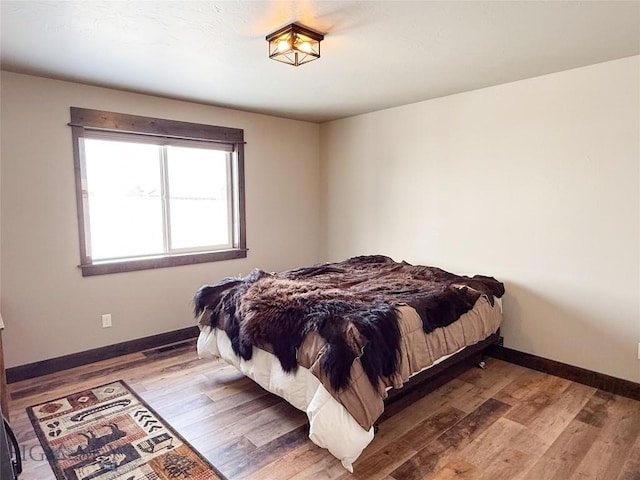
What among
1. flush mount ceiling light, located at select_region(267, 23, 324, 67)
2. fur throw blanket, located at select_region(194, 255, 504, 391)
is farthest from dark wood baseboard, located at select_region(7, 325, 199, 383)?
flush mount ceiling light, located at select_region(267, 23, 324, 67)

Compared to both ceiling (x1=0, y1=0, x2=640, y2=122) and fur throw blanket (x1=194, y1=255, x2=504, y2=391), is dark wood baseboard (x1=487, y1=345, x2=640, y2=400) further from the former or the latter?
ceiling (x1=0, y1=0, x2=640, y2=122)

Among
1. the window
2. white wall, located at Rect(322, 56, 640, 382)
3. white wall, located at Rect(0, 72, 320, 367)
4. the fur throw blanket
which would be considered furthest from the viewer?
the window

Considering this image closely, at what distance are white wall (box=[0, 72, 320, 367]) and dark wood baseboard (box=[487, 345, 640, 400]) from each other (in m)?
2.82

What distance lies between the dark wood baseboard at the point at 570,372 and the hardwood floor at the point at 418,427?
59mm

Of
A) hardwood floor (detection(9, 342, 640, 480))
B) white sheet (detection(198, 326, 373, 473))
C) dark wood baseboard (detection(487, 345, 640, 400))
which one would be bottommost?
hardwood floor (detection(9, 342, 640, 480))

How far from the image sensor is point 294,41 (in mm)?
2184

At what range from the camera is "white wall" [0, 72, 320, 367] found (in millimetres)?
2928

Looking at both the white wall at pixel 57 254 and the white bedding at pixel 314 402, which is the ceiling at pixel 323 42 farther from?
the white bedding at pixel 314 402

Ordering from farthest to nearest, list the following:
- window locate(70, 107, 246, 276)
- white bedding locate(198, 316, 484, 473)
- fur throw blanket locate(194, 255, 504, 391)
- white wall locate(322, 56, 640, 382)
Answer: window locate(70, 107, 246, 276)
white wall locate(322, 56, 640, 382)
fur throw blanket locate(194, 255, 504, 391)
white bedding locate(198, 316, 484, 473)

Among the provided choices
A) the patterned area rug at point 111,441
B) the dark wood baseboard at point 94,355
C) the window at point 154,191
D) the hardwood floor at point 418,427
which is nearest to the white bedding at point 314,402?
the hardwood floor at point 418,427

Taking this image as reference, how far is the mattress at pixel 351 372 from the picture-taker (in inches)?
76.8

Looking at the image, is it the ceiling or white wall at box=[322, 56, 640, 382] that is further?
white wall at box=[322, 56, 640, 382]

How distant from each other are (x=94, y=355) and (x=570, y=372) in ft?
12.5

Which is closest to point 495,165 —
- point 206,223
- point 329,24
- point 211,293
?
point 329,24
